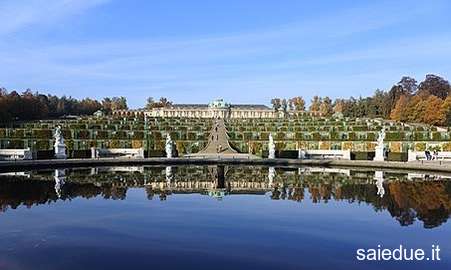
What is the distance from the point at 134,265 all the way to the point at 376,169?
16.9m

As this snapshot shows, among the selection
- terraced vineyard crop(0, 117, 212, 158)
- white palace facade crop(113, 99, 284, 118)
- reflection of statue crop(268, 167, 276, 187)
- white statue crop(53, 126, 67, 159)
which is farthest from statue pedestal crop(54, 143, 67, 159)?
white palace facade crop(113, 99, 284, 118)

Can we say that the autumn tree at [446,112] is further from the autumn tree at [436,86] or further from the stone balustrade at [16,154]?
the stone balustrade at [16,154]

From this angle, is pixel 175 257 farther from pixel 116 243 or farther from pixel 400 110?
pixel 400 110

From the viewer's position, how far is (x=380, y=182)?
55.8 ft

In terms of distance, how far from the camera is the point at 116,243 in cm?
833

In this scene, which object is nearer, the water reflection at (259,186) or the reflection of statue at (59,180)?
the water reflection at (259,186)

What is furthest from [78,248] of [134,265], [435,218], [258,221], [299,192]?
[299,192]

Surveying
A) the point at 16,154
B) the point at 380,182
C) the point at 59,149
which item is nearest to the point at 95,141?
the point at 59,149

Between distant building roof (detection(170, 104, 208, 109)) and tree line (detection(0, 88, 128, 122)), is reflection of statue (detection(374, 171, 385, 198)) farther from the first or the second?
distant building roof (detection(170, 104, 208, 109))

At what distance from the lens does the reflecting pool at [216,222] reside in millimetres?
7480

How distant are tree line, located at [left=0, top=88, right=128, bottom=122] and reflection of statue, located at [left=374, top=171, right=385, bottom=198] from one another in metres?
47.6

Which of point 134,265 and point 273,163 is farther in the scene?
point 273,163

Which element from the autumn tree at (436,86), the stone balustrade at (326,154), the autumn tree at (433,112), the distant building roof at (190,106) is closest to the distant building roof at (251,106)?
the distant building roof at (190,106)

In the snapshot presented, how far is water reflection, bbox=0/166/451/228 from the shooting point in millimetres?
12352
